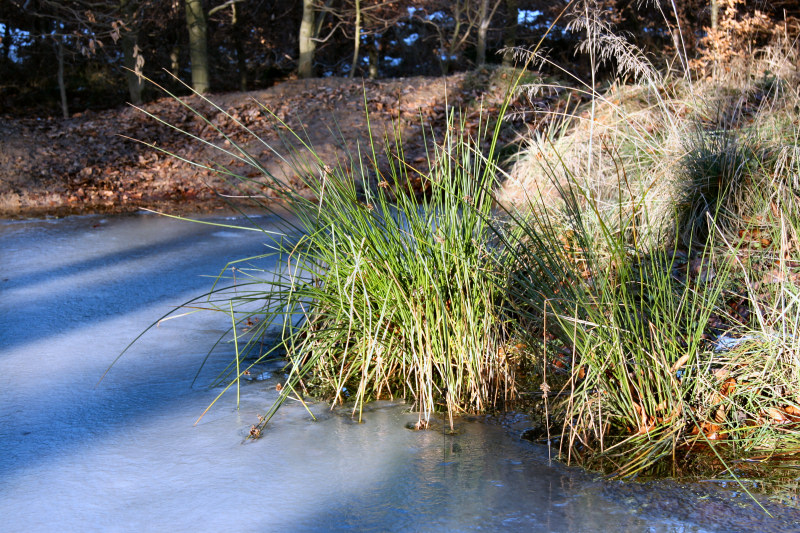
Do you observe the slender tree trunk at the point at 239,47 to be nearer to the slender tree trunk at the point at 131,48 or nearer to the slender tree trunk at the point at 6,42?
the slender tree trunk at the point at 131,48

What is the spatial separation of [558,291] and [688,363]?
51 centimetres

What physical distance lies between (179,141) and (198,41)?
282cm

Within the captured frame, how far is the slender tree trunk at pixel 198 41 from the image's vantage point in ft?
36.8

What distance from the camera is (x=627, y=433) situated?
2.43 m

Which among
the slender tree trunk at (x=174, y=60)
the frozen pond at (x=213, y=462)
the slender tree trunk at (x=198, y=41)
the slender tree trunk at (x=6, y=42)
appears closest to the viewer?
the frozen pond at (x=213, y=462)

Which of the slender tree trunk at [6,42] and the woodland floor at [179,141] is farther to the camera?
the slender tree trunk at [6,42]

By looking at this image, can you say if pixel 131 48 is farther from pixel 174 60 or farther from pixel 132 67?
pixel 174 60

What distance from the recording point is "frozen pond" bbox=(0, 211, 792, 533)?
77.7 inches

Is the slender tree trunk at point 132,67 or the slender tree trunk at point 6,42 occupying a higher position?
the slender tree trunk at point 6,42

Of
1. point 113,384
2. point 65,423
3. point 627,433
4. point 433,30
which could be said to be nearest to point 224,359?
point 113,384

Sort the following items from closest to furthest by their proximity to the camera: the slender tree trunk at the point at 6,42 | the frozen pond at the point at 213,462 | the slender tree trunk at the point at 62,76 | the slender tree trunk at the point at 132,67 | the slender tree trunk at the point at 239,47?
the frozen pond at the point at 213,462 < the slender tree trunk at the point at 62,76 < the slender tree trunk at the point at 6,42 < the slender tree trunk at the point at 132,67 < the slender tree trunk at the point at 239,47

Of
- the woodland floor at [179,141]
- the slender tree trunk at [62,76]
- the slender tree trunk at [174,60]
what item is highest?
the slender tree trunk at [174,60]

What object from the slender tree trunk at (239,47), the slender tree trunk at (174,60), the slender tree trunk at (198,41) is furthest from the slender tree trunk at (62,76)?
the slender tree trunk at (239,47)

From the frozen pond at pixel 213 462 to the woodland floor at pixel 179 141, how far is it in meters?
3.60
